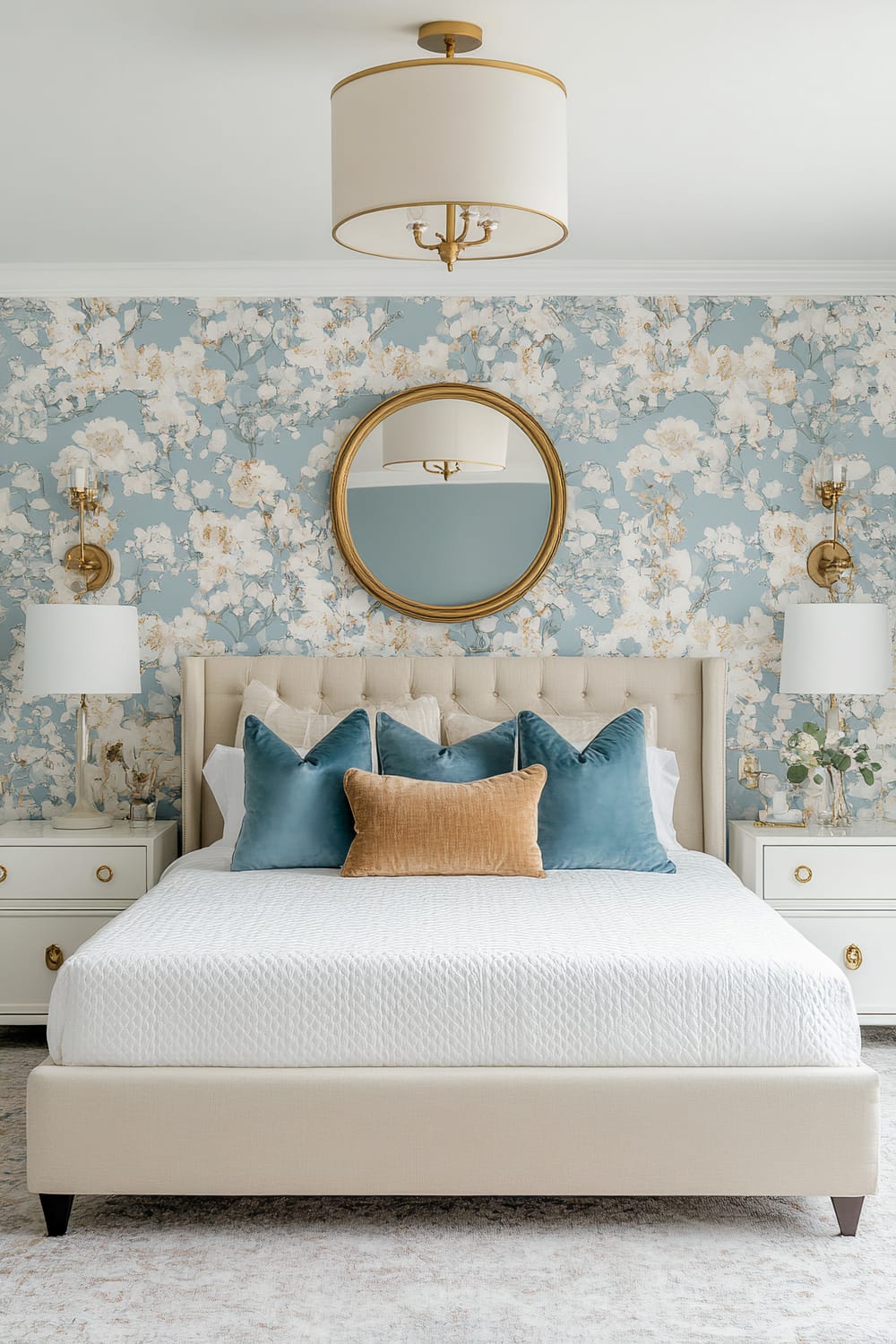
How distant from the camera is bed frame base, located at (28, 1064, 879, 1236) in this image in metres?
2.58

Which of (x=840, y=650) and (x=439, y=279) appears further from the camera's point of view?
(x=439, y=279)

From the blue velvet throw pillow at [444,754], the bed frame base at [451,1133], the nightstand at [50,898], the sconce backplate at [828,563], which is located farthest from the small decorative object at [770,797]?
the nightstand at [50,898]

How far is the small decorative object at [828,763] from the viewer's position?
13.6ft

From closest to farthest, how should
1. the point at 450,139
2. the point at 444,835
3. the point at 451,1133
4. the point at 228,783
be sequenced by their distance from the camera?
1. the point at 450,139
2. the point at 451,1133
3. the point at 444,835
4. the point at 228,783

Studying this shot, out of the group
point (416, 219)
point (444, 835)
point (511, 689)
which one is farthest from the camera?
point (511, 689)

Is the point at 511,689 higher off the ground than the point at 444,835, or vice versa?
the point at 511,689

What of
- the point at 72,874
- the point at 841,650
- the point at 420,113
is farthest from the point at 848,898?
the point at 420,113

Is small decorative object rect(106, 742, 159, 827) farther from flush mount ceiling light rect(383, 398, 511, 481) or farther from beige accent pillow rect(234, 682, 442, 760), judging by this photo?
flush mount ceiling light rect(383, 398, 511, 481)

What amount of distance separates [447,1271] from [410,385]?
2.95 m

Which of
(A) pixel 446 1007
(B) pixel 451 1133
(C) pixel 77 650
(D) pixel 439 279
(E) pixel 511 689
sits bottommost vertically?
(B) pixel 451 1133

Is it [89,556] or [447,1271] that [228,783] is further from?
[447,1271]

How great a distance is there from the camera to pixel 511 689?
4.27 metres

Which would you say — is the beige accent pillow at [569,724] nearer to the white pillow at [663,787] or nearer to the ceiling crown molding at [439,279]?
the white pillow at [663,787]

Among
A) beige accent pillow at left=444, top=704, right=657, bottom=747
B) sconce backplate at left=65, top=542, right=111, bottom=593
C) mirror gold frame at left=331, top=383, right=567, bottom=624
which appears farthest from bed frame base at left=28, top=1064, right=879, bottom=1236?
sconce backplate at left=65, top=542, right=111, bottom=593
